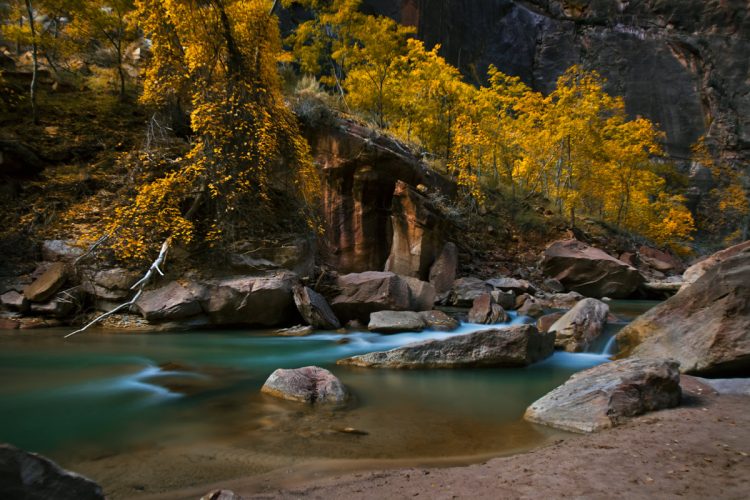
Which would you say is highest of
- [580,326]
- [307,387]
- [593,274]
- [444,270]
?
[444,270]

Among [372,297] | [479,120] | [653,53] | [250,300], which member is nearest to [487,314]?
[372,297]

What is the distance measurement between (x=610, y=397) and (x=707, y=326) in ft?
8.40

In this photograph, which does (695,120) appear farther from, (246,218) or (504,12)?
(246,218)

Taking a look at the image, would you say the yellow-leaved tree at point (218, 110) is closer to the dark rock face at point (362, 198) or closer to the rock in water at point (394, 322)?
the dark rock face at point (362, 198)

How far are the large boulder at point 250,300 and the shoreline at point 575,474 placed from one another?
27.3 ft

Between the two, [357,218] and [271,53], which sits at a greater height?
[271,53]

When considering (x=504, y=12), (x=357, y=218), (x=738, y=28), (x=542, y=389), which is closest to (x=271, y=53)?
(x=357, y=218)

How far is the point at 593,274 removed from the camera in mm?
18188

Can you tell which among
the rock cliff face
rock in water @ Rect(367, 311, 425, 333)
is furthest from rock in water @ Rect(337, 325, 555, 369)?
the rock cliff face

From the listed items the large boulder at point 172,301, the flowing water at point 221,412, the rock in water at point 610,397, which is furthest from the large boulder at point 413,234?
the rock in water at point 610,397

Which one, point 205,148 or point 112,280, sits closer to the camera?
point 112,280

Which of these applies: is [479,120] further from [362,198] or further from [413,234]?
[413,234]

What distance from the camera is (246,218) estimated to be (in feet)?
46.1

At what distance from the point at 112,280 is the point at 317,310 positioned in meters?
4.99
